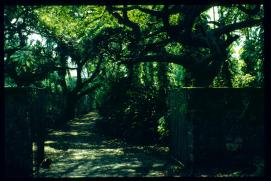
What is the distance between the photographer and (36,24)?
19250mm

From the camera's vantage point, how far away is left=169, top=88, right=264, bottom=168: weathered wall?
930 centimetres

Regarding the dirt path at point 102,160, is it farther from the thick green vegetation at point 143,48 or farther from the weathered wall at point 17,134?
the thick green vegetation at point 143,48

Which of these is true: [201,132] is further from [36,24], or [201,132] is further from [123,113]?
[36,24]

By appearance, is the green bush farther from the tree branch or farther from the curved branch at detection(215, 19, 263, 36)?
the curved branch at detection(215, 19, 263, 36)

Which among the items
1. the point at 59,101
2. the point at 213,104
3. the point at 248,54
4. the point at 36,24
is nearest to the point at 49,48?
the point at 36,24

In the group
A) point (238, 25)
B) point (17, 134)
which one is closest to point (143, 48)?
point (238, 25)

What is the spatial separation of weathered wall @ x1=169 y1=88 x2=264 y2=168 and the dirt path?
47.5 inches

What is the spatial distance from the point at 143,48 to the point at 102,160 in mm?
6575

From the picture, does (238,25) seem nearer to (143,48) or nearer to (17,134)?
(143,48)

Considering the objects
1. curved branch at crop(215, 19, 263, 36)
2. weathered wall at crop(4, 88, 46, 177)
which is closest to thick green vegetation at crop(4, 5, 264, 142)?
curved branch at crop(215, 19, 263, 36)

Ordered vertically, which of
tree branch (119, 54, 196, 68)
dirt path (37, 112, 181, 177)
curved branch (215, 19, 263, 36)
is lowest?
dirt path (37, 112, 181, 177)

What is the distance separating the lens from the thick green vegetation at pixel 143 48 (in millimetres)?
12635

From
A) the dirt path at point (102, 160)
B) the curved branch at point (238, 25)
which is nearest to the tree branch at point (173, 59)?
the curved branch at point (238, 25)

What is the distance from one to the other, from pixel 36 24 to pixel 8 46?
4.36 meters
